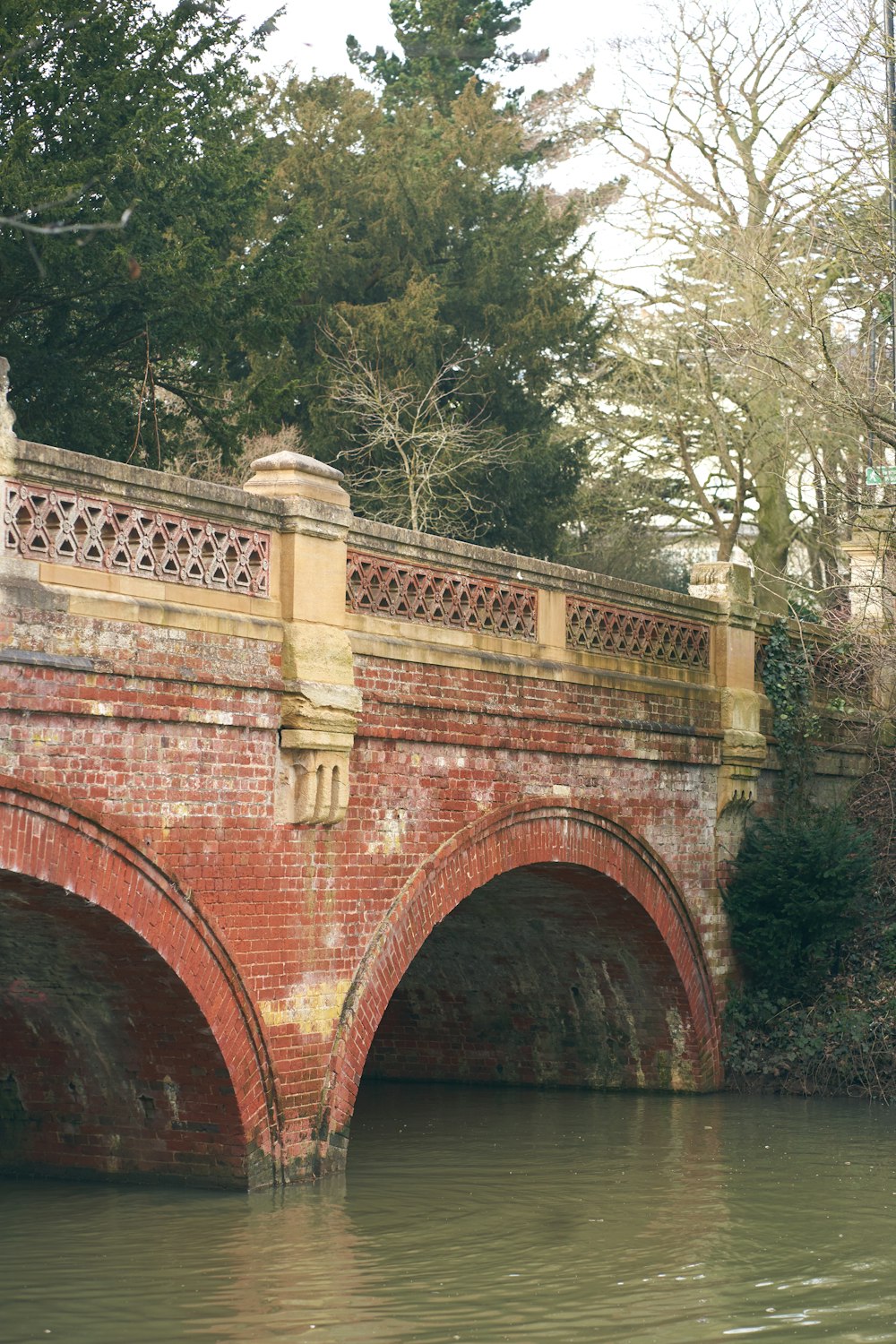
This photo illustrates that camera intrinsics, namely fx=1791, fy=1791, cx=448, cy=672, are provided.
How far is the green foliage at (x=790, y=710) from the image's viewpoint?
56.1 ft

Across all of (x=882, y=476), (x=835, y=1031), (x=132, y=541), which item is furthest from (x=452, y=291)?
(x=132, y=541)

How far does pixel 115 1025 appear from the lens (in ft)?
34.6

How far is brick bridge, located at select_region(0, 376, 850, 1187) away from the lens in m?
9.14

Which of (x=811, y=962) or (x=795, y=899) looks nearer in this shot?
(x=795, y=899)

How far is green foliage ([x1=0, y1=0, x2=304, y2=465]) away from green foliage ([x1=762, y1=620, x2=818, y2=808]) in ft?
20.8

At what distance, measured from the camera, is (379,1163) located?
12438 mm

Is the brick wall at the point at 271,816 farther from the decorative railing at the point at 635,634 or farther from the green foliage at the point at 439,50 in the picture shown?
the green foliage at the point at 439,50

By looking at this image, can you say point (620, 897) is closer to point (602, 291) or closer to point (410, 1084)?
point (410, 1084)

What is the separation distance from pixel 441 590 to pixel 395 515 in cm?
1037

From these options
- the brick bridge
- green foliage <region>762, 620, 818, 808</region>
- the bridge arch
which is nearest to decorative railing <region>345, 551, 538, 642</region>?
the brick bridge

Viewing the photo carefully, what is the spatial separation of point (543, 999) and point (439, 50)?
20.7 meters

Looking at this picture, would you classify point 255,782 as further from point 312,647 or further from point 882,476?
point 882,476

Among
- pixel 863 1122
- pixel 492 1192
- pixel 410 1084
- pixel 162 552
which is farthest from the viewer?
pixel 410 1084

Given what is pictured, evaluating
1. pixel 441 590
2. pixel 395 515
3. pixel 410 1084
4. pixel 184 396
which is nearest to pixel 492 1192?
pixel 441 590
